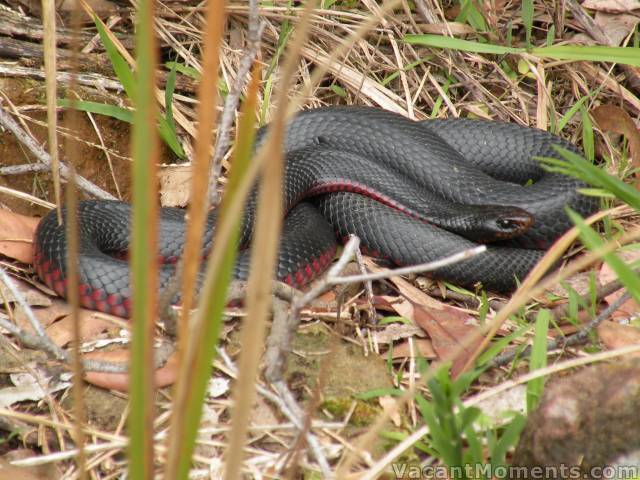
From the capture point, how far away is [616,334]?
11.3ft

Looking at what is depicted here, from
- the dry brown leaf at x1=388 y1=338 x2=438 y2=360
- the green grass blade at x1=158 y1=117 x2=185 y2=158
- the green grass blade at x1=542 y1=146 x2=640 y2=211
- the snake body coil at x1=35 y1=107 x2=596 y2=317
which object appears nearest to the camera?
the green grass blade at x1=542 y1=146 x2=640 y2=211

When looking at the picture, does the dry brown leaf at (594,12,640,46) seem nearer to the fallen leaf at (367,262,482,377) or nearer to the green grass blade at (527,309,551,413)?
the fallen leaf at (367,262,482,377)

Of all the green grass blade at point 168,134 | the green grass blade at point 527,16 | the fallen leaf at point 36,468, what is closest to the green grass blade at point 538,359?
the fallen leaf at point 36,468

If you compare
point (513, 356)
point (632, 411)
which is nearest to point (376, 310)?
point (513, 356)

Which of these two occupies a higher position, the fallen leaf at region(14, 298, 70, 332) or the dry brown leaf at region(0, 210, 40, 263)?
the dry brown leaf at region(0, 210, 40, 263)

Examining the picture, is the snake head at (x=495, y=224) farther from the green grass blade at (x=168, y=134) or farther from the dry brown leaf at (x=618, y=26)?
the dry brown leaf at (x=618, y=26)

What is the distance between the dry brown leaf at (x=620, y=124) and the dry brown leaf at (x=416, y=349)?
240cm

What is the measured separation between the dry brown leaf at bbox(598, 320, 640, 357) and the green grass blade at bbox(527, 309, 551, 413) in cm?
35

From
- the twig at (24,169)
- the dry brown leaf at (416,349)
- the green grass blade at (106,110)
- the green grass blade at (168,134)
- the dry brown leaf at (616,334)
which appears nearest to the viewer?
the dry brown leaf at (616,334)

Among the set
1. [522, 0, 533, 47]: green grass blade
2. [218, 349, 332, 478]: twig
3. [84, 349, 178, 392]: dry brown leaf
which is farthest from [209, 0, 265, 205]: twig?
[522, 0, 533, 47]: green grass blade

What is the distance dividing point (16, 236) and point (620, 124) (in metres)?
4.13

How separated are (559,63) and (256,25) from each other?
365cm

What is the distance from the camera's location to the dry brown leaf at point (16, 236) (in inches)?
168

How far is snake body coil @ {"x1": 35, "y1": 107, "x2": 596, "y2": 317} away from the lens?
4.25m
